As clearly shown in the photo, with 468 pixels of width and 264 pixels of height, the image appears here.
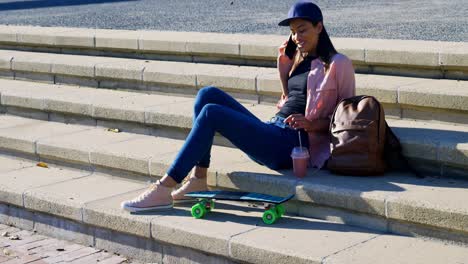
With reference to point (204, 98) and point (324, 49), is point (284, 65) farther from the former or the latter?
point (204, 98)

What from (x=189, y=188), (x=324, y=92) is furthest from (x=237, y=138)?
(x=324, y=92)

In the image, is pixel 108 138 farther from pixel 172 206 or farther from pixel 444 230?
pixel 444 230

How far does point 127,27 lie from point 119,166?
418cm

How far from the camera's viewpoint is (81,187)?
698cm

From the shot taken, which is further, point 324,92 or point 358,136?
point 324,92

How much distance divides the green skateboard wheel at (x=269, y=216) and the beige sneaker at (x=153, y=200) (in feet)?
2.25

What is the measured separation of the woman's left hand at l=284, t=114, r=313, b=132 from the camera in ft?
19.5

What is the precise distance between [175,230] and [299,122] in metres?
0.96

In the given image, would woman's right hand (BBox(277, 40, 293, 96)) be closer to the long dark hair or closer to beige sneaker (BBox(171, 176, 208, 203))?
the long dark hair

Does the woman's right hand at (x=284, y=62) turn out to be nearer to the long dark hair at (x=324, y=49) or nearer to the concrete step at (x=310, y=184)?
the long dark hair at (x=324, y=49)

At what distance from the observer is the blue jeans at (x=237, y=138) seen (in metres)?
5.95

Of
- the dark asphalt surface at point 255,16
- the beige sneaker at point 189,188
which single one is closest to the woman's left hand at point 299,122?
the beige sneaker at point 189,188

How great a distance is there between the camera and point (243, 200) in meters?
5.91

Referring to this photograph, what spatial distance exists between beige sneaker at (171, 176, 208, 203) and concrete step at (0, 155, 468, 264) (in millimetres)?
78
